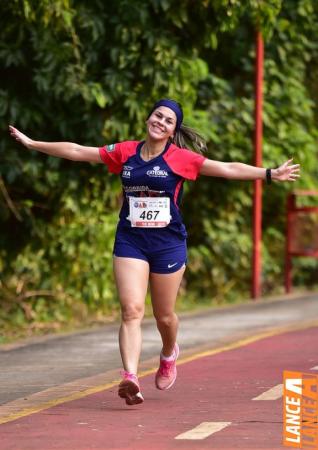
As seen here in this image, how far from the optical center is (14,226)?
16.4 metres

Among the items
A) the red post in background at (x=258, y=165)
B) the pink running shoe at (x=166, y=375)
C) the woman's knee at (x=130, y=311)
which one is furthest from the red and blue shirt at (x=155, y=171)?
the red post in background at (x=258, y=165)

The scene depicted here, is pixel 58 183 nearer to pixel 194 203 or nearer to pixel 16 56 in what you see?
pixel 16 56

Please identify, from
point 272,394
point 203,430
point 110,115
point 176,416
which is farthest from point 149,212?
point 110,115

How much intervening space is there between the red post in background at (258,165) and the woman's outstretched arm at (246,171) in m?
9.35

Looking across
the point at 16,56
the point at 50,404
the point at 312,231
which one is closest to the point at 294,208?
the point at 312,231

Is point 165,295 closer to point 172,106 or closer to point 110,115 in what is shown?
point 172,106

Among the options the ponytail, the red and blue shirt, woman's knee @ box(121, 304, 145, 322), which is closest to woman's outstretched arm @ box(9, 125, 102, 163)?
the red and blue shirt

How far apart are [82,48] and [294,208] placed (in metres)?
6.86

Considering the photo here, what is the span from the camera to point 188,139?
9.90 meters

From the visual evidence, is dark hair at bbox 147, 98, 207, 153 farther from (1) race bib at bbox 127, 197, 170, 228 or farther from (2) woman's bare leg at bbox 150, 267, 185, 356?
(2) woman's bare leg at bbox 150, 267, 185, 356

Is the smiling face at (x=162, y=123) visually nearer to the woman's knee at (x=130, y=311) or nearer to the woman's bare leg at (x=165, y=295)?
the woman's bare leg at (x=165, y=295)

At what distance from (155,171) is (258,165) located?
1001 centimetres

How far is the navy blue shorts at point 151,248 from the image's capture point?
9523mm

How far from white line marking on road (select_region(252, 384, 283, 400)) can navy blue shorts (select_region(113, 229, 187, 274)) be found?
101 cm
